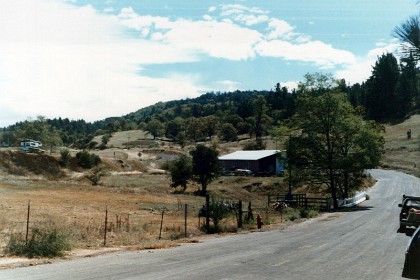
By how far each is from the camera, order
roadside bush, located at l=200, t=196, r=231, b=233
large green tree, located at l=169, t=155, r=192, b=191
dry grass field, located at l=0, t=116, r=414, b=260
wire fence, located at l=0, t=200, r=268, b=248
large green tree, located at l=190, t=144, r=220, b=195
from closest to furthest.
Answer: wire fence, located at l=0, t=200, r=268, b=248 < dry grass field, located at l=0, t=116, r=414, b=260 < roadside bush, located at l=200, t=196, r=231, b=233 < large green tree, located at l=190, t=144, r=220, b=195 < large green tree, located at l=169, t=155, r=192, b=191

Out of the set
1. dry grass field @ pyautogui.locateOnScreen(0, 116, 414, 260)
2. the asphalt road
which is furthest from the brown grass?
the asphalt road

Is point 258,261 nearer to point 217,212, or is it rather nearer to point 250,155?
point 217,212

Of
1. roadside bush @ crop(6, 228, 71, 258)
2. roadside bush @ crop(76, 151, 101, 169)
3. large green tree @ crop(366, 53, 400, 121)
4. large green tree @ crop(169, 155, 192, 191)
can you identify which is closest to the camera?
roadside bush @ crop(6, 228, 71, 258)

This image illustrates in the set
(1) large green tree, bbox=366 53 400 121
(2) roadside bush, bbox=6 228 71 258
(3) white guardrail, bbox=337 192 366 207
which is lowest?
(3) white guardrail, bbox=337 192 366 207

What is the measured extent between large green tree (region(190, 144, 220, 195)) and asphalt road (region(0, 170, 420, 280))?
47669mm

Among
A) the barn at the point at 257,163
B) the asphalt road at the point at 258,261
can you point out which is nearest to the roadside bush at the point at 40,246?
the asphalt road at the point at 258,261

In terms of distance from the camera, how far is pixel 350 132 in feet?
184

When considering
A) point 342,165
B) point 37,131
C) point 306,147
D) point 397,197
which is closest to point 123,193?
point 306,147

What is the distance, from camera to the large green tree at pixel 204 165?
7550cm

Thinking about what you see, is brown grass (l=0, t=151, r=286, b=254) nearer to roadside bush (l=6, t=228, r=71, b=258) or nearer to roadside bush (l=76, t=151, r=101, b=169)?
roadside bush (l=6, t=228, r=71, b=258)

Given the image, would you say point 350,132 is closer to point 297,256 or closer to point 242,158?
point 297,256

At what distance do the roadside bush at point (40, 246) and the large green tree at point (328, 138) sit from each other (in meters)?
41.2

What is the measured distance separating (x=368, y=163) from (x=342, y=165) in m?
3.20

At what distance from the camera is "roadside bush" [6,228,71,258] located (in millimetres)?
18047
